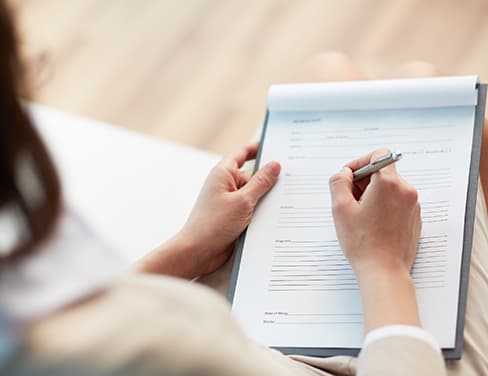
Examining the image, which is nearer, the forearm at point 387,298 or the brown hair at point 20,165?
the brown hair at point 20,165

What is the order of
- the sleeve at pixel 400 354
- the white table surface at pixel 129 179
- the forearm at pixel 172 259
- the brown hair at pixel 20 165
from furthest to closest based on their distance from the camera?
the white table surface at pixel 129 179, the forearm at pixel 172 259, the sleeve at pixel 400 354, the brown hair at pixel 20 165

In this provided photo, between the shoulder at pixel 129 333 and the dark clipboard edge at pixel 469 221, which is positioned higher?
the shoulder at pixel 129 333

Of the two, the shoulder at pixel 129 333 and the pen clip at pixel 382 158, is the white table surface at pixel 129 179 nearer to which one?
the pen clip at pixel 382 158

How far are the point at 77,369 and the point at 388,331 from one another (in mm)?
353

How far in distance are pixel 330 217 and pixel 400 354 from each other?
24 centimetres

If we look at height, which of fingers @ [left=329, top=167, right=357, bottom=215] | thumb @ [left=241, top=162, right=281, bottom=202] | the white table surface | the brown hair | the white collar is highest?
the brown hair

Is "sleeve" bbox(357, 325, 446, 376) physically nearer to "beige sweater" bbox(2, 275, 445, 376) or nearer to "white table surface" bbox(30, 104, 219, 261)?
"beige sweater" bbox(2, 275, 445, 376)

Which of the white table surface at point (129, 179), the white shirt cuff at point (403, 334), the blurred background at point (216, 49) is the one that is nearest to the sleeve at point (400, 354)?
the white shirt cuff at point (403, 334)

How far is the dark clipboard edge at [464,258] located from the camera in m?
0.84

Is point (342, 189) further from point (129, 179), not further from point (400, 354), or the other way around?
point (129, 179)

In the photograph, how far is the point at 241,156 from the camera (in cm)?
105

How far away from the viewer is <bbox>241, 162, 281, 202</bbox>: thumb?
38.8 inches

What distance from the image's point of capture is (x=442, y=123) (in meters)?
0.99

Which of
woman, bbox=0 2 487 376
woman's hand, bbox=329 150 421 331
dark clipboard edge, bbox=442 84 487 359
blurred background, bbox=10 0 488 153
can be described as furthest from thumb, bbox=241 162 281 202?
blurred background, bbox=10 0 488 153
